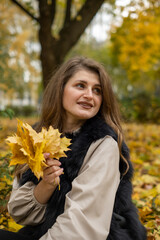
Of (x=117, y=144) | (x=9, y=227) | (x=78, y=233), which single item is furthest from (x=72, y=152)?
(x=9, y=227)

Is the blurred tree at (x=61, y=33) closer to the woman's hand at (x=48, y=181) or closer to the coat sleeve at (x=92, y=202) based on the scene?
the woman's hand at (x=48, y=181)

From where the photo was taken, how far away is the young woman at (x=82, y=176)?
123 cm

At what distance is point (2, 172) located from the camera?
199 centimetres

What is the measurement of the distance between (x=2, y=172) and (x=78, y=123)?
0.77 meters

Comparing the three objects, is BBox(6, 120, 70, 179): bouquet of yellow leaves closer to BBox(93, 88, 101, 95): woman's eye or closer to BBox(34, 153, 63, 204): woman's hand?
BBox(34, 153, 63, 204): woman's hand

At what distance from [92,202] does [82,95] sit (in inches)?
29.4

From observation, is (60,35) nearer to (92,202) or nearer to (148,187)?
(148,187)

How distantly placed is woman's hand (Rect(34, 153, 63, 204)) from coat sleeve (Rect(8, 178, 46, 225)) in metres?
0.05

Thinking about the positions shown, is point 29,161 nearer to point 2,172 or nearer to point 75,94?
point 75,94

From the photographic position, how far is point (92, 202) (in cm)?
123

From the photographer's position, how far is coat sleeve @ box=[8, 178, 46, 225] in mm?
1556

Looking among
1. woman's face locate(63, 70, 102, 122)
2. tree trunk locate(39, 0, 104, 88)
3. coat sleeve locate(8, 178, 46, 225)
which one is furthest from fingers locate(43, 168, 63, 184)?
tree trunk locate(39, 0, 104, 88)

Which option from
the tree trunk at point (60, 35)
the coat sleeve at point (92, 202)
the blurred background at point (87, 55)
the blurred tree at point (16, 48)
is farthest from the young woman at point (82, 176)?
the blurred tree at point (16, 48)

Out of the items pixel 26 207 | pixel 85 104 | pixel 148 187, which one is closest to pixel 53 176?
pixel 26 207
